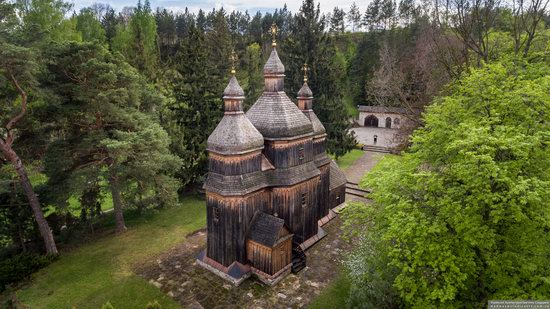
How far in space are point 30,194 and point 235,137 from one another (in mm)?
11979

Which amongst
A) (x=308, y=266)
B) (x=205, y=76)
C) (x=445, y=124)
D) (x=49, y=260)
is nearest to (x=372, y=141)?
(x=205, y=76)

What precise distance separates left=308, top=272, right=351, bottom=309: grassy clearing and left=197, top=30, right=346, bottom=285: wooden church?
1.99 metres

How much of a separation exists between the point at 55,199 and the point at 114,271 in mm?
5203

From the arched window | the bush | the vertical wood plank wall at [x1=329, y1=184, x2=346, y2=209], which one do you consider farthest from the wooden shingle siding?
the arched window

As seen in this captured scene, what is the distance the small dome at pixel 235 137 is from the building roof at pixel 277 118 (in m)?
1.03

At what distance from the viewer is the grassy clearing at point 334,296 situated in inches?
549

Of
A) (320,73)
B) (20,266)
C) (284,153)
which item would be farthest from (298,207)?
(320,73)

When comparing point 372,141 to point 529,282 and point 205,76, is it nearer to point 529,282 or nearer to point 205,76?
point 205,76

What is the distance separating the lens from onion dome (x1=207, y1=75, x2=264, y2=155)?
571 inches

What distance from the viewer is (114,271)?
54.9ft

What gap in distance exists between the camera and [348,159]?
37.7 metres

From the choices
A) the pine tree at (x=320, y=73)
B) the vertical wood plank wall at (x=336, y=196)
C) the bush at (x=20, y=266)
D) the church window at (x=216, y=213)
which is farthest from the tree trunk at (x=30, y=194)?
the pine tree at (x=320, y=73)

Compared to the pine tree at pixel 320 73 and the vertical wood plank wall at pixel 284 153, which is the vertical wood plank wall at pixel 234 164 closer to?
the vertical wood plank wall at pixel 284 153

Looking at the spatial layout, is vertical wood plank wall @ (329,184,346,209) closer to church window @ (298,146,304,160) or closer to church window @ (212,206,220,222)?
church window @ (298,146,304,160)
